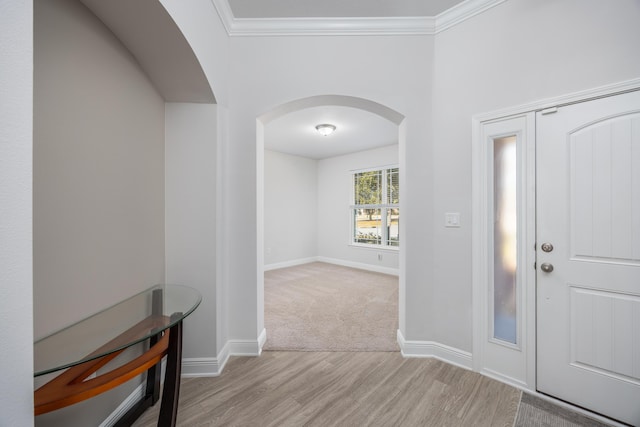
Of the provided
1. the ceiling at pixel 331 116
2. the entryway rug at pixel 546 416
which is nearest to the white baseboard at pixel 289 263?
the ceiling at pixel 331 116

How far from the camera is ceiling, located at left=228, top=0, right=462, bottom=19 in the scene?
201 centimetres

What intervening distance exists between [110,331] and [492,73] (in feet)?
9.49

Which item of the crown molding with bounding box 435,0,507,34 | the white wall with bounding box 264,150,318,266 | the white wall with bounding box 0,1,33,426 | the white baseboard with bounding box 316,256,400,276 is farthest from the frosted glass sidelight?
the white wall with bounding box 264,150,318,266

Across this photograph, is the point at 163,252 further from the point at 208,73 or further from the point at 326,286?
the point at 326,286

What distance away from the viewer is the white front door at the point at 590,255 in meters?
1.48

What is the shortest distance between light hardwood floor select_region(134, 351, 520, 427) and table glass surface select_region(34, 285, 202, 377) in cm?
77

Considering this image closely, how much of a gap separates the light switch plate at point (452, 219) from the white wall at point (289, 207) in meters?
4.15

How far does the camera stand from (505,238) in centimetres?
192

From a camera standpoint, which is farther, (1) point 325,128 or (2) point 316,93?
(1) point 325,128

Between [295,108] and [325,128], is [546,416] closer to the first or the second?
[295,108]

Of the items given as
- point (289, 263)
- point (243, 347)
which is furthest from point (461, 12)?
point (289, 263)

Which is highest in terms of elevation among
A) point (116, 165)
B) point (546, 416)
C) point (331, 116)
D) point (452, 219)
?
point (331, 116)

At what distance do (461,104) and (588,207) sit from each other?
1.13m

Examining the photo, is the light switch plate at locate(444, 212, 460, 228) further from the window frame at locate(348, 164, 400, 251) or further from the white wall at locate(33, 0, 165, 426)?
the window frame at locate(348, 164, 400, 251)
